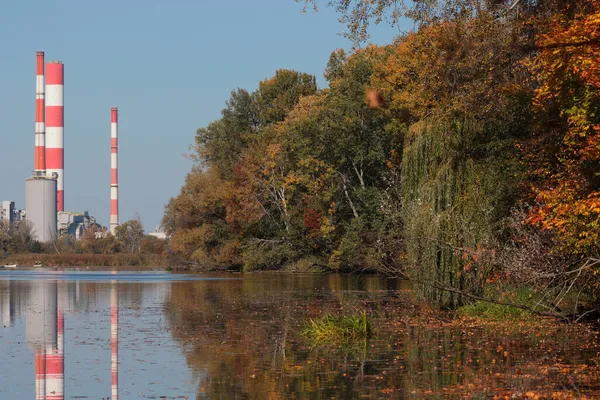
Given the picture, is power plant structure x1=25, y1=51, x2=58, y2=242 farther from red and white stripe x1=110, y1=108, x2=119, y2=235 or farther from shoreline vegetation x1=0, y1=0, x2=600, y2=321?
shoreline vegetation x1=0, y1=0, x2=600, y2=321

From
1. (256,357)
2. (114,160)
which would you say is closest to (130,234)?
(114,160)

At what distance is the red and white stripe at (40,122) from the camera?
9662 centimetres

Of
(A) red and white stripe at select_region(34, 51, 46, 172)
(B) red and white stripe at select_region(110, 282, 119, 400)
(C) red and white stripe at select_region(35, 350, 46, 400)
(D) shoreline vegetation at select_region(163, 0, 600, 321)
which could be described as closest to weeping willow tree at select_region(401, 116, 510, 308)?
(D) shoreline vegetation at select_region(163, 0, 600, 321)

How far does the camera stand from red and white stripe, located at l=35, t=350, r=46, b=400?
1237 centimetres

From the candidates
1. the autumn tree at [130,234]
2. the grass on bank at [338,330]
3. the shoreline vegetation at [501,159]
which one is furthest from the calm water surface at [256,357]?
the autumn tree at [130,234]

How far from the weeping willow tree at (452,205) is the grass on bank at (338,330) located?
3.40 metres

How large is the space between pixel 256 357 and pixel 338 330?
118 inches

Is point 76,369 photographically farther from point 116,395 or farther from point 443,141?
point 443,141

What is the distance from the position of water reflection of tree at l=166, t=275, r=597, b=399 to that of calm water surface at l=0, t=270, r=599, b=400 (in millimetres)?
18

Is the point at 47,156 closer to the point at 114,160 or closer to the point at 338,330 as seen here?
the point at 114,160

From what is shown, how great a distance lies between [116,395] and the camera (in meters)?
12.3

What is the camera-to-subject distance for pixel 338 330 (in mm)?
18641

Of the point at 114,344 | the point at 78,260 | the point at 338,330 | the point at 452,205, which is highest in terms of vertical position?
the point at 78,260

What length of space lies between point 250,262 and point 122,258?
28155mm
